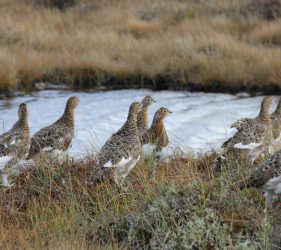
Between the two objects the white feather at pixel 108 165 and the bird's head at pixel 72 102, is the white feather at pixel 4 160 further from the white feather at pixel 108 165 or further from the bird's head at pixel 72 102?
the bird's head at pixel 72 102

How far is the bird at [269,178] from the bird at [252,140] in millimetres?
1375

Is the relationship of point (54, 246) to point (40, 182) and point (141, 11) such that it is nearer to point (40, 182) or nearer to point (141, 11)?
point (40, 182)

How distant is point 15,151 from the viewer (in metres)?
7.91

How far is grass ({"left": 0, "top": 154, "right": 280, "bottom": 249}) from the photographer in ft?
18.9

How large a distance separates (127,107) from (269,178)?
9.21m

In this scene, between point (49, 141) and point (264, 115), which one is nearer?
point (49, 141)

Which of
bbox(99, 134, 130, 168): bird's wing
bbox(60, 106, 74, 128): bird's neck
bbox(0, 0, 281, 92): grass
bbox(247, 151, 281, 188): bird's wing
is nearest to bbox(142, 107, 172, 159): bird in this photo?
bbox(60, 106, 74, 128): bird's neck

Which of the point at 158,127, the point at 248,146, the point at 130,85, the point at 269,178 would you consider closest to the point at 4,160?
the point at 158,127

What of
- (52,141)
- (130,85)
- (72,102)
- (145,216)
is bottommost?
(145,216)

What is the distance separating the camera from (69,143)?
28.3 feet

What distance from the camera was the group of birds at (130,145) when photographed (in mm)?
6500

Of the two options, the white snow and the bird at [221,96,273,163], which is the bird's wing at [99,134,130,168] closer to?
the bird at [221,96,273,163]

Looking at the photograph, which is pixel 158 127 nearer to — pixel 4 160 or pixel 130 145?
Answer: pixel 130 145

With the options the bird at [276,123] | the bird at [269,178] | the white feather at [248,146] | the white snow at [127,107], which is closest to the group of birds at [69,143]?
the white feather at [248,146]
